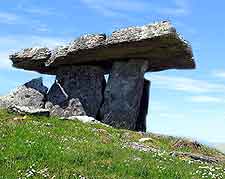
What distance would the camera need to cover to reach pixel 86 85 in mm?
43812

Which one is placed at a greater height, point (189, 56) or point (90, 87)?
point (189, 56)

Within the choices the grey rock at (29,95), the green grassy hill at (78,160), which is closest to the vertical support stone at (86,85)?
the grey rock at (29,95)

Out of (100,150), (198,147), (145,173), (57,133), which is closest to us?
(145,173)

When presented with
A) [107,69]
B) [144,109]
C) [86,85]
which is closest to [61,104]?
[86,85]

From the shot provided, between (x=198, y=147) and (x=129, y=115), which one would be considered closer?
(x=198, y=147)

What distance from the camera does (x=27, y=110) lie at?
34562 millimetres

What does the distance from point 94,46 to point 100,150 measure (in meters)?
19.4

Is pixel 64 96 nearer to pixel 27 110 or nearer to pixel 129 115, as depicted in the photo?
pixel 129 115

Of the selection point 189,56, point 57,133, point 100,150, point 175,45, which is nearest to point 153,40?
point 175,45

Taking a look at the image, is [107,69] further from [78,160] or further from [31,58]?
[78,160]

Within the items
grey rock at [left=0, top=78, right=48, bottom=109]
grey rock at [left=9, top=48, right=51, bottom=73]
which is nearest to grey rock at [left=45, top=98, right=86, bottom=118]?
grey rock at [left=0, top=78, right=48, bottom=109]

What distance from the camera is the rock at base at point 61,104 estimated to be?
4309 cm

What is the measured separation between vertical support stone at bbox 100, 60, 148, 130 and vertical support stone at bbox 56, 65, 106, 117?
82 cm

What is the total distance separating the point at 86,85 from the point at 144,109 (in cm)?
529
